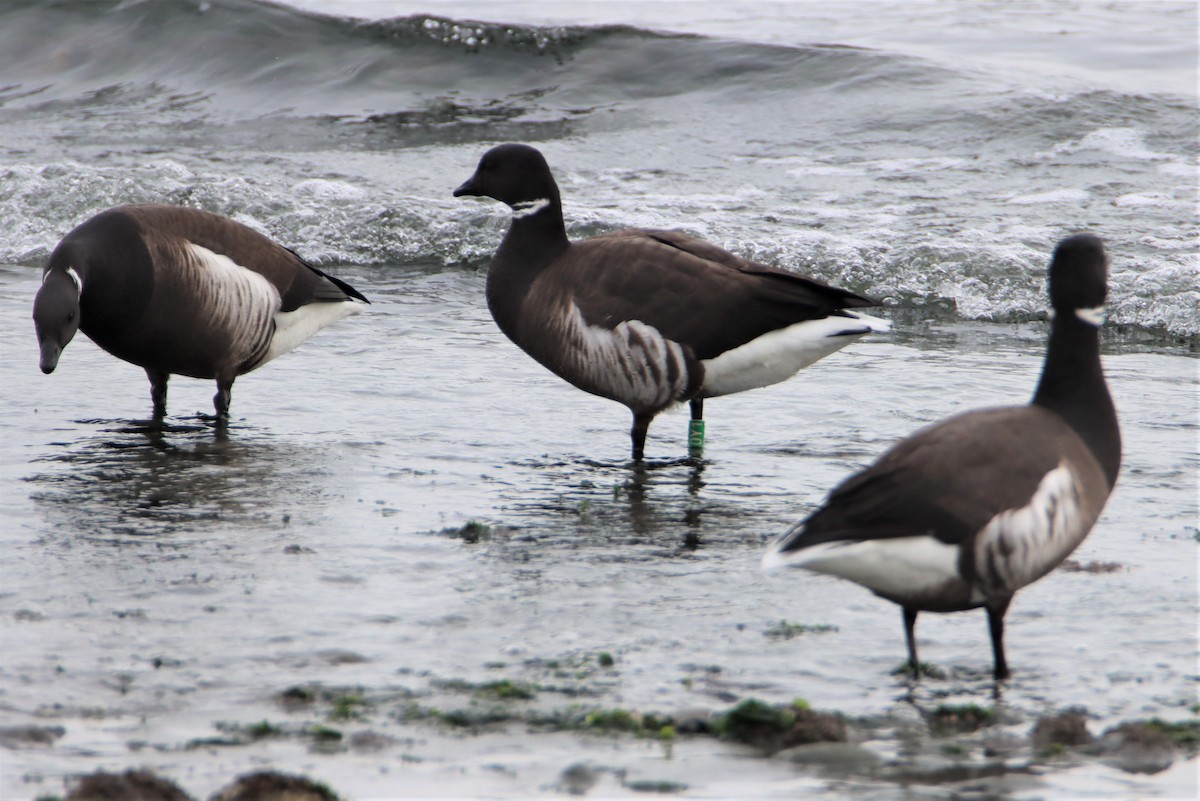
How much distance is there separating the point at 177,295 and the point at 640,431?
8.56 feet

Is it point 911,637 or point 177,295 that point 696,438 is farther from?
point 911,637

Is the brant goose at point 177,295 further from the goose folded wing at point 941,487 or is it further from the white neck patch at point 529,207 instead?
the goose folded wing at point 941,487

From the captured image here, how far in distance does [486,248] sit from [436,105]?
19.7ft

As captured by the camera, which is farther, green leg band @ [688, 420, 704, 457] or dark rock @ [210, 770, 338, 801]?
green leg band @ [688, 420, 704, 457]

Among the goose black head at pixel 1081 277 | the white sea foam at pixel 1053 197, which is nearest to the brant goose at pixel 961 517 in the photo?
the goose black head at pixel 1081 277

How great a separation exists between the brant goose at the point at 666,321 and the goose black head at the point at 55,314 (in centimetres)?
222

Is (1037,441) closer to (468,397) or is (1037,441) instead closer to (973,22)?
(468,397)

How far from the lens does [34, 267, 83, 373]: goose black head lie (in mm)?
7234

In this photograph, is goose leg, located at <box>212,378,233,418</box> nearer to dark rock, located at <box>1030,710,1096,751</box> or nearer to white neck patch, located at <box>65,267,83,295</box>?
white neck patch, located at <box>65,267,83,295</box>

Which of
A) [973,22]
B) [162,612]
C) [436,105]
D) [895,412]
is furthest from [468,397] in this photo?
[973,22]

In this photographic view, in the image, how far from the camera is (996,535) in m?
4.52


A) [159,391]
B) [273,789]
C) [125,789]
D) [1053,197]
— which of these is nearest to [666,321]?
[159,391]

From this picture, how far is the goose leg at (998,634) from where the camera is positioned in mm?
4598

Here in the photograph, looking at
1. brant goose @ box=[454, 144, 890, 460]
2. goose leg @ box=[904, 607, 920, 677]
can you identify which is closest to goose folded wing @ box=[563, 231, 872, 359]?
brant goose @ box=[454, 144, 890, 460]
